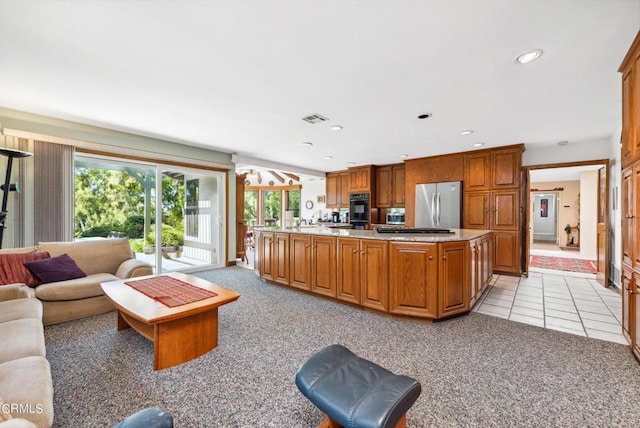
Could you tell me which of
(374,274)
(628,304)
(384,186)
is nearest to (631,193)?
(628,304)

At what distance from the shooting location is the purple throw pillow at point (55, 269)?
2.84 metres

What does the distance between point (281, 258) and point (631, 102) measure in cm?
394

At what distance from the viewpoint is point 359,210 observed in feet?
23.9

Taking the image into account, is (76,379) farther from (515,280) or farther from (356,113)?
(515,280)

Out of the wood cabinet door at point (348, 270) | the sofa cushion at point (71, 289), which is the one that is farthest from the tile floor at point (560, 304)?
the sofa cushion at point (71, 289)

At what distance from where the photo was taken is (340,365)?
4.84 ft

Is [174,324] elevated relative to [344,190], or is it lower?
lower

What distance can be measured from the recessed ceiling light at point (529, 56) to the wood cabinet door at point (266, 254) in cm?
352

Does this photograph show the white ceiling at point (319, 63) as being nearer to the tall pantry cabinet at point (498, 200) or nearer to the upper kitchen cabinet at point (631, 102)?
the upper kitchen cabinet at point (631, 102)

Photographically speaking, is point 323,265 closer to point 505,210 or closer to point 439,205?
point 439,205

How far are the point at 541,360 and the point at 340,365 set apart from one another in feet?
5.87

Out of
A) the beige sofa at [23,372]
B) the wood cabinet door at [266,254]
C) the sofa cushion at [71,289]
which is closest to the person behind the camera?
the beige sofa at [23,372]

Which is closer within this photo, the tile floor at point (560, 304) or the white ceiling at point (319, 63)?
the white ceiling at point (319, 63)

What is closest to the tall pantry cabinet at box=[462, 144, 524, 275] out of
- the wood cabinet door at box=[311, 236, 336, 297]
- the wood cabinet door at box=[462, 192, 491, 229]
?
the wood cabinet door at box=[462, 192, 491, 229]
